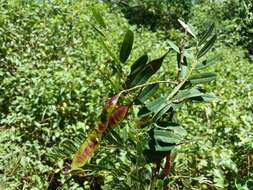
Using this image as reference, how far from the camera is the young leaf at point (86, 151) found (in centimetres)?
84

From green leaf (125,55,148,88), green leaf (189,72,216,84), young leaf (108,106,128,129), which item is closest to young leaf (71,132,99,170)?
young leaf (108,106,128,129)

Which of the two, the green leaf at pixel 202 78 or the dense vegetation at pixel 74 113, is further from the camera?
the dense vegetation at pixel 74 113

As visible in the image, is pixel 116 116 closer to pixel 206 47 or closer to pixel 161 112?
pixel 161 112

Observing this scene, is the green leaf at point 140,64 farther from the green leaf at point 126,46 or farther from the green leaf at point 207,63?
the green leaf at point 207,63

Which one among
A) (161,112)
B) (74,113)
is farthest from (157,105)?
(74,113)

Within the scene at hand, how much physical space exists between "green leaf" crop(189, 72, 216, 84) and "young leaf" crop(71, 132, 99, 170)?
0.28 metres

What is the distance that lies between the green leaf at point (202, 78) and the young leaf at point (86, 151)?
0.28 metres

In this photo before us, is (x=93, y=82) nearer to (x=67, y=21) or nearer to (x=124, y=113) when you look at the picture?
(x=67, y=21)

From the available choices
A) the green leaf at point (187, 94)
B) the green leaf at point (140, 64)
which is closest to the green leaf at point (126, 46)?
the green leaf at point (140, 64)

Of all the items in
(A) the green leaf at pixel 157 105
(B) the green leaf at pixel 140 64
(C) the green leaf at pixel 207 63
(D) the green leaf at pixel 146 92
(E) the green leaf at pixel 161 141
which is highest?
(C) the green leaf at pixel 207 63

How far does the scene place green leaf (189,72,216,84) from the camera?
104 centimetres

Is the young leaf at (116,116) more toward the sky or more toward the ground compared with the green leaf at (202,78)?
more toward the ground

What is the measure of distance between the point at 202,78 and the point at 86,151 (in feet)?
1.08

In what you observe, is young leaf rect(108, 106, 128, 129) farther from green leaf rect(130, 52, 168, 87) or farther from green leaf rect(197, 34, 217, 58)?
green leaf rect(197, 34, 217, 58)
